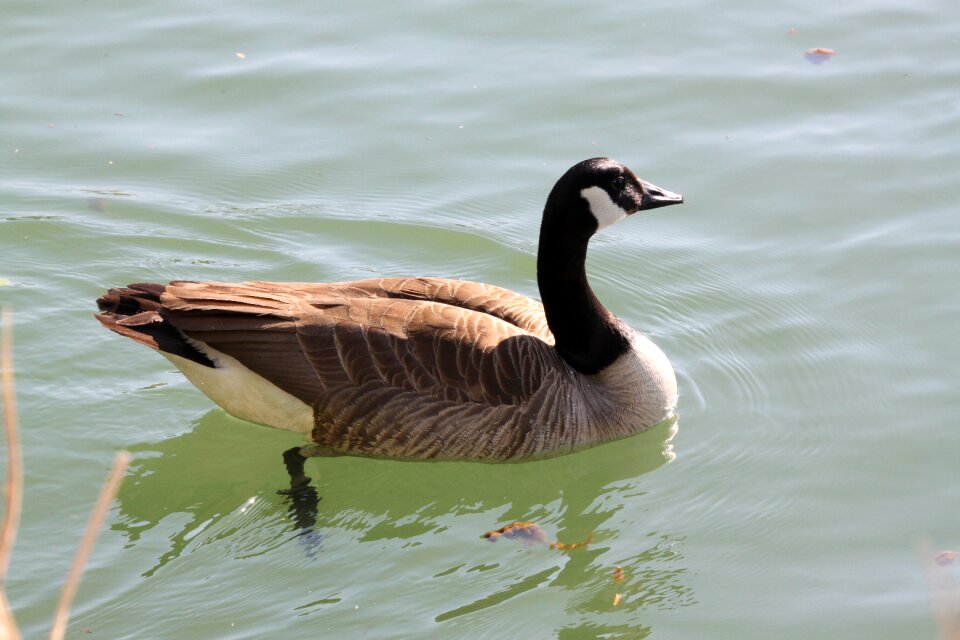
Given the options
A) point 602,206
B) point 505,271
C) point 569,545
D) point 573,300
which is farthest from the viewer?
point 505,271

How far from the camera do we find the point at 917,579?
6.45 m

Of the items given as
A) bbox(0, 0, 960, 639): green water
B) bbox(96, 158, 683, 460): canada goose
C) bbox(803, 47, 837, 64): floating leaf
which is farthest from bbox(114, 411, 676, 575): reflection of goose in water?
bbox(803, 47, 837, 64): floating leaf

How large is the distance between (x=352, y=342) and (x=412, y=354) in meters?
0.36

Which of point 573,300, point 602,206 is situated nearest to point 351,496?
point 573,300

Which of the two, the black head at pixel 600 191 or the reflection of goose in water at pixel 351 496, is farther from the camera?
the black head at pixel 600 191

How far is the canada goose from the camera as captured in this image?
24.0 ft

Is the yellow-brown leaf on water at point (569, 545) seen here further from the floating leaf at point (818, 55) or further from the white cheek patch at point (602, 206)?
the floating leaf at point (818, 55)

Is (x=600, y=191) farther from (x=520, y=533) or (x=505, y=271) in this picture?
(x=505, y=271)

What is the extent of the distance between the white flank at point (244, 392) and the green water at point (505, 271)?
0.32m

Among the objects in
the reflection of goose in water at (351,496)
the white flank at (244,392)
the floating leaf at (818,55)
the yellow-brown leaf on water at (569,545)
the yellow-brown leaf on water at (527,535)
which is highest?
the floating leaf at (818,55)

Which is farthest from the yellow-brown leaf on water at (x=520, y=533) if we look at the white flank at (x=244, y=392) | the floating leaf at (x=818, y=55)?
the floating leaf at (x=818, y=55)

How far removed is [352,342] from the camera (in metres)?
7.32

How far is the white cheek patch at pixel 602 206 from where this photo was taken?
7.38 m

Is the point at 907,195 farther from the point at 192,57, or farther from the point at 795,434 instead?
the point at 192,57
